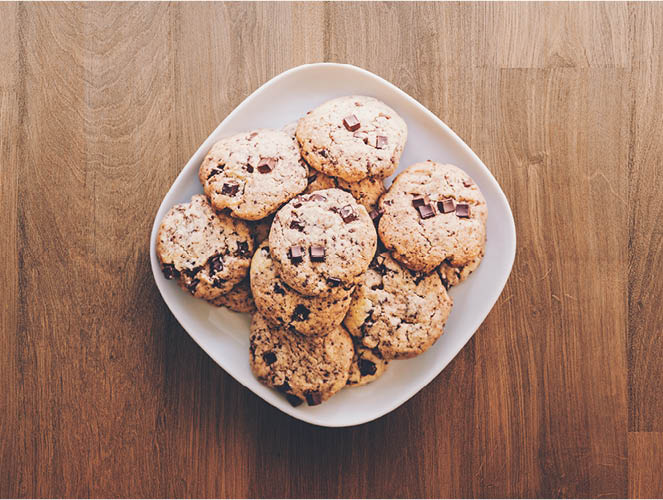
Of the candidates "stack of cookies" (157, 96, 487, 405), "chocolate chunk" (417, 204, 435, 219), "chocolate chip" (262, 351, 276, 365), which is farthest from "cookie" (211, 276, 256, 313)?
"chocolate chunk" (417, 204, 435, 219)

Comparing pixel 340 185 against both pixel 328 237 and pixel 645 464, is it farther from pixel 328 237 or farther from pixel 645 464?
pixel 645 464

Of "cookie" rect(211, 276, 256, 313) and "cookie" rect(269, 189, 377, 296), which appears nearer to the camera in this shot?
"cookie" rect(269, 189, 377, 296)

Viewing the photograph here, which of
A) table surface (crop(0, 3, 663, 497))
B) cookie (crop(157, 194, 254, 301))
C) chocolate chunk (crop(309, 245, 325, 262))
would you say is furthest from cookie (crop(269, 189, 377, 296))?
table surface (crop(0, 3, 663, 497))

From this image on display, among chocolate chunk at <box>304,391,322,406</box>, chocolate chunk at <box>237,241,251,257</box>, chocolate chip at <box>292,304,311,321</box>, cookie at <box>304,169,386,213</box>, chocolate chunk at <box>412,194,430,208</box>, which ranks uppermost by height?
cookie at <box>304,169,386,213</box>

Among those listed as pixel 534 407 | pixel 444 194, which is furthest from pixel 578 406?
pixel 444 194

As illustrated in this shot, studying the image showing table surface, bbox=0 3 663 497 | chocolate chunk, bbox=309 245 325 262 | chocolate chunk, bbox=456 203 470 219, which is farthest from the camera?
table surface, bbox=0 3 663 497

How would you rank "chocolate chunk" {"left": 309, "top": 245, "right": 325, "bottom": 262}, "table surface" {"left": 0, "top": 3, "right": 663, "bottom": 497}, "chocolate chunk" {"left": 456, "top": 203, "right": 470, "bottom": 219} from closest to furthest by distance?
"chocolate chunk" {"left": 309, "top": 245, "right": 325, "bottom": 262} → "chocolate chunk" {"left": 456, "top": 203, "right": 470, "bottom": 219} → "table surface" {"left": 0, "top": 3, "right": 663, "bottom": 497}

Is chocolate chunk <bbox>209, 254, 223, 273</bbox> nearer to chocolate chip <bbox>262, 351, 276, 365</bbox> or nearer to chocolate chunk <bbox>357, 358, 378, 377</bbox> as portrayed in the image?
chocolate chip <bbox>262, 351, 276, 365</bbox>

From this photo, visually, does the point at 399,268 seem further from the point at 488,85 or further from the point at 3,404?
the point at 3,404

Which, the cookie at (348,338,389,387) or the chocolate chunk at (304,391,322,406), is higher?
the cookie at (348,338,389,387)
